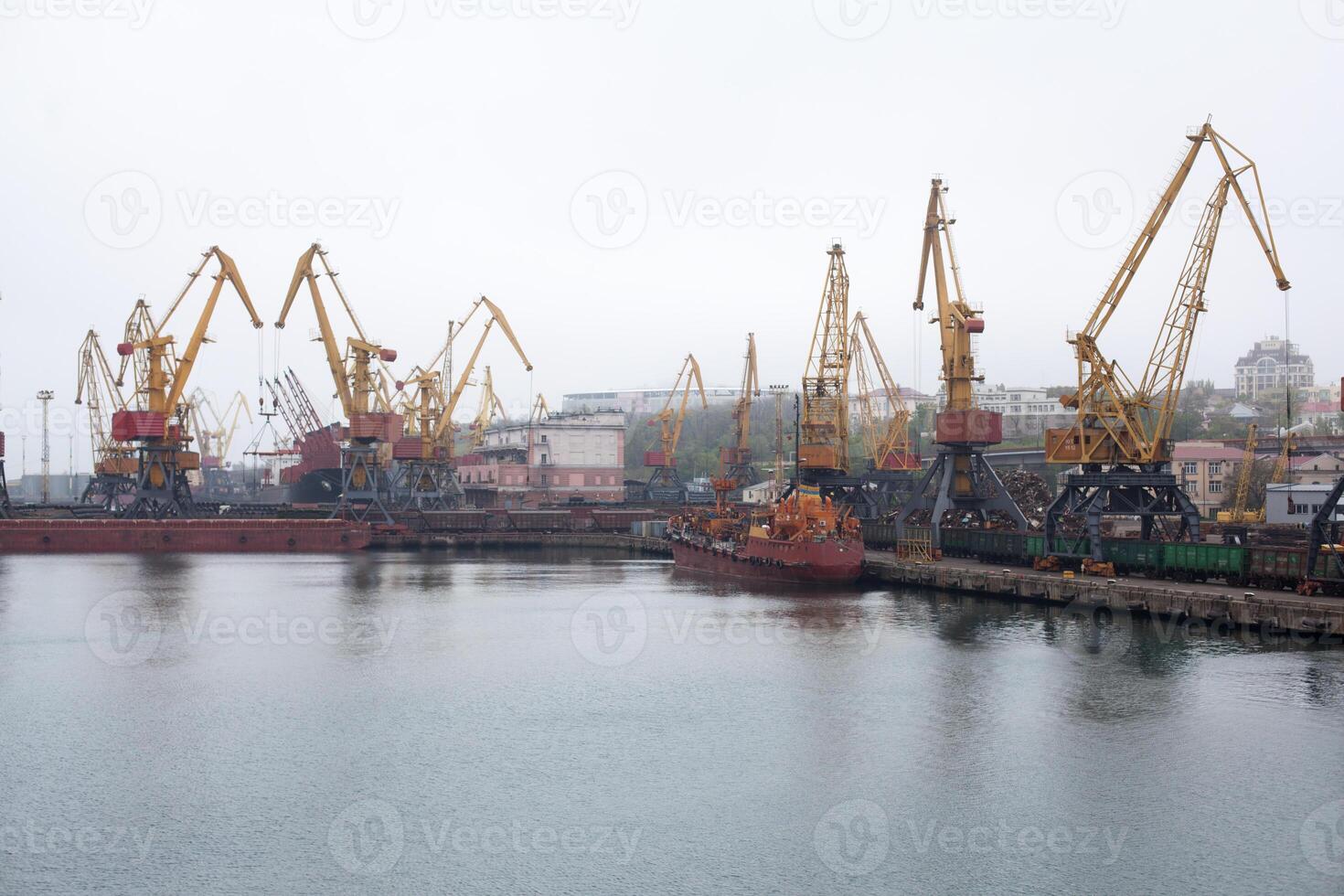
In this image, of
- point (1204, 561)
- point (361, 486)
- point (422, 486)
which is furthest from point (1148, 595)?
point (422, 486)

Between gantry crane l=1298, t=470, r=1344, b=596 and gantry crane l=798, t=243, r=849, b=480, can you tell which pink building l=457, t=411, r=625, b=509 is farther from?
gantry crane l=1298, t=470, r=1344, b=596

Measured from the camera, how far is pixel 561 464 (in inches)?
5276

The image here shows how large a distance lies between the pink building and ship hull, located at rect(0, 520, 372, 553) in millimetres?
40617

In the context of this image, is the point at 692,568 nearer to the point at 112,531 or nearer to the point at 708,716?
the point at 708,716

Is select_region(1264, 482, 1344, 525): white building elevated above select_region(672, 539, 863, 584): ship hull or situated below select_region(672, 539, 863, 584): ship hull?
above

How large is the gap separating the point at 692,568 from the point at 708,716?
Answer: 40.8m

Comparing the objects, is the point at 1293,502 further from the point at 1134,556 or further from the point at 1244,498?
the point at 1134,556

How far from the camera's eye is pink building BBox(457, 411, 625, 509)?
13325cm

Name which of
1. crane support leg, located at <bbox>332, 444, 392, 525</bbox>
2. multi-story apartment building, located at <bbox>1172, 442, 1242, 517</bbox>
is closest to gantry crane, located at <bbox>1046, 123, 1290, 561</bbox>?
multi-story apartment building, located at <bbox>1172, 442, 1242, 517</bbox>

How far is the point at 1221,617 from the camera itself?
123 ft

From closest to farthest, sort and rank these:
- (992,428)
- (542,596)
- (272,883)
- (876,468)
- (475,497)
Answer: (272,883) → (542,596) → (992,428) → (876,468) → (475,497)

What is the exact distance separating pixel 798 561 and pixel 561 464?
80.3 meters

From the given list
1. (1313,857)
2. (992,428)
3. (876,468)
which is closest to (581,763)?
(1313,857)

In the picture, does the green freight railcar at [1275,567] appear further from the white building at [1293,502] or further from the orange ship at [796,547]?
the white building at [1293,502]
